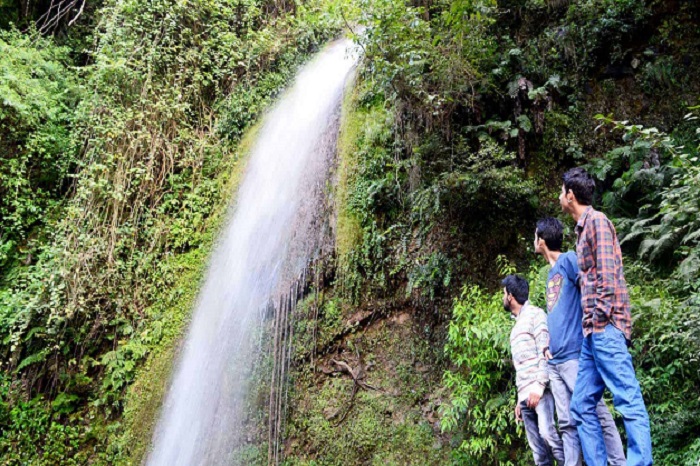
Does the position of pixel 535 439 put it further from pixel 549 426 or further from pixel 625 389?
pixel 625 389

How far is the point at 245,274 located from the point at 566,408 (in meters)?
4.74

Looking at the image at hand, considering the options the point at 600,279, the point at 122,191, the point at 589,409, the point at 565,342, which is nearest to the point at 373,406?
the point at 565,342

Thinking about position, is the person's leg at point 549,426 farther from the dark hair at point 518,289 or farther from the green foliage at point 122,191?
the green foliage at point 122,191

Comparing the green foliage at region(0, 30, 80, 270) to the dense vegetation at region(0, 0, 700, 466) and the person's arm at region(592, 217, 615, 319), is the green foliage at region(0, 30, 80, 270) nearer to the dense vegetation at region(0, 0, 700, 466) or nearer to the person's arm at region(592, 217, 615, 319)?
the dense vegetation at region(0, 0, 700, 466)

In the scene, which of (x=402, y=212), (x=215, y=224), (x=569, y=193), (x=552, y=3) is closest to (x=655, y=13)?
(x=552, y=3)

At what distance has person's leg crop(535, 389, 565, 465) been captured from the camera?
3.13 meters

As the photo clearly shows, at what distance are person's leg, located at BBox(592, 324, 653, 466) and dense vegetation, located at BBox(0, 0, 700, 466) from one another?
0.95 meters

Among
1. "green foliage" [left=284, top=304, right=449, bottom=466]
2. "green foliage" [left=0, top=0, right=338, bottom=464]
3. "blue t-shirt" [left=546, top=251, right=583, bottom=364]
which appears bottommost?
"green foliage" [left=284, top=304, right=449, bottom=466]

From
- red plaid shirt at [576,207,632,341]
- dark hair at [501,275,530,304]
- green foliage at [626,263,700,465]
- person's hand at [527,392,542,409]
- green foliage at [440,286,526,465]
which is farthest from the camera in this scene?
green foliage at [440,286,526,465]

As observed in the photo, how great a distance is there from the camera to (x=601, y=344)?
2.72 meters

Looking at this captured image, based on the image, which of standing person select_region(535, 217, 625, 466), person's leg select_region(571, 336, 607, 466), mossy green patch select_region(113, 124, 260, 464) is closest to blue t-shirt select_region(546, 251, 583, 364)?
standing person select_region(535, 217, 625, 466)

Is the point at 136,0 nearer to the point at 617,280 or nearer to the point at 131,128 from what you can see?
the point at 131,128

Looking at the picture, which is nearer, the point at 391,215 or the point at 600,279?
the point at 600,279

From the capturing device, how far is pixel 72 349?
25.4 ft
